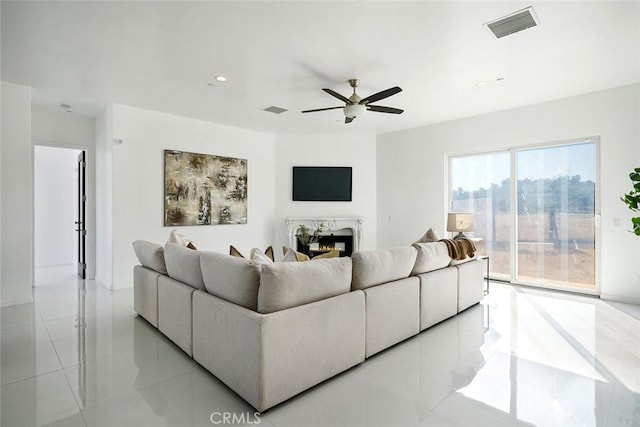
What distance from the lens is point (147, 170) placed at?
17.3 ft

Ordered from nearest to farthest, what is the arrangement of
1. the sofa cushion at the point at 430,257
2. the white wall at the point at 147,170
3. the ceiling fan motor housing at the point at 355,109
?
the sofa cushion at the point at 430,257
the ceiling fan motor housing at the point at 355,109
the white wall at the point at 147,170

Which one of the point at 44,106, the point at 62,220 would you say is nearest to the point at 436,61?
the point at 44,106

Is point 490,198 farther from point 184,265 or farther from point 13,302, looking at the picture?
point 13,302

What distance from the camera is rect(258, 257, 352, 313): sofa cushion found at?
1986 mm

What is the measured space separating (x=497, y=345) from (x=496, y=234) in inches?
125

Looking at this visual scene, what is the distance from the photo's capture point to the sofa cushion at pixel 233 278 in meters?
2.08

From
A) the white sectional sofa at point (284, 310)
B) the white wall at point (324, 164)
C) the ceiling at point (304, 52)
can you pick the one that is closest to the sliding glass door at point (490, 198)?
the ceiling at point (304, 52)

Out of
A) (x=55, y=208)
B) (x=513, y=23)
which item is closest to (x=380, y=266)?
(x=513, y=23)

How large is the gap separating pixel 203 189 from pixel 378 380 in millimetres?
4644

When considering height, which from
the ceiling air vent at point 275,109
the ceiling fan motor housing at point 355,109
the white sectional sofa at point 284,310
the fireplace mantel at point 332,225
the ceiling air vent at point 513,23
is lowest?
the white sectional sofa at point 284,310

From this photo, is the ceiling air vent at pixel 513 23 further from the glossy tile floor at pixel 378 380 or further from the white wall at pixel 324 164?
the white wall at pixel 324 164

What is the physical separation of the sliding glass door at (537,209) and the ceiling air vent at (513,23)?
282 centimetres

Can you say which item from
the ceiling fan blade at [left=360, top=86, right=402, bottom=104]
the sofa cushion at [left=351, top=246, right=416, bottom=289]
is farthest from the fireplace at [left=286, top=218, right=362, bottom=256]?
the sofa cushion at [left=351, top=246, right=416, bottom=289]

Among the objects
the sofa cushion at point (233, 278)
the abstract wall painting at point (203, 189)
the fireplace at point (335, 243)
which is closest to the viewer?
the sofa cushion at point (233, 278)
